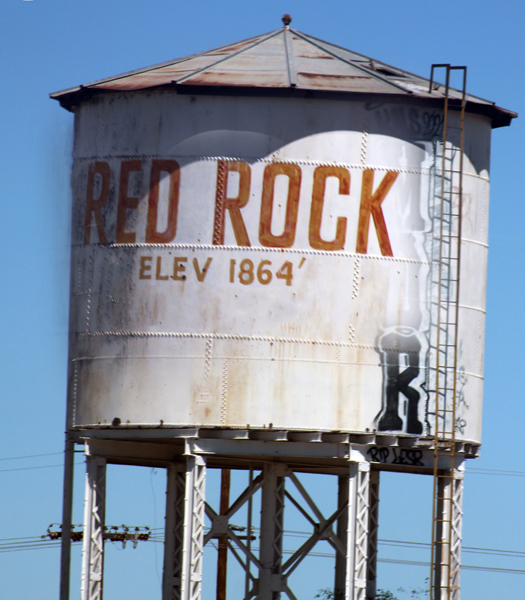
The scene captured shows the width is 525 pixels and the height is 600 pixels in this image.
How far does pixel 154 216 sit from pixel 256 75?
377cm

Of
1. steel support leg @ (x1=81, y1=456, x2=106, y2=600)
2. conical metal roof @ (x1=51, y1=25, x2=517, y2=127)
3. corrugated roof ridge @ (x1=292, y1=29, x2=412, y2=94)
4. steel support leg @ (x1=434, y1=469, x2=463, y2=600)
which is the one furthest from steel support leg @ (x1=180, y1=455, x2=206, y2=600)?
corrugated roof ridge @ (x1=292, y1=29, x2=412, y2=94)

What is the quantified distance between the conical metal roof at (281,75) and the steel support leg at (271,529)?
8411 millimetres

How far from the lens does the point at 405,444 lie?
35188 mm

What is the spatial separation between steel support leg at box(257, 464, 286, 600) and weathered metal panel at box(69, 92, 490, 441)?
3.06 meters

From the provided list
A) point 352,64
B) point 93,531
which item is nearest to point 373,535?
point 93,531

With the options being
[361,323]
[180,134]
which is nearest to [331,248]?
[361,323]

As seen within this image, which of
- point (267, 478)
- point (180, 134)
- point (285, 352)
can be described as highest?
point (180, 134)

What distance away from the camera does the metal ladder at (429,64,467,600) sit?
35.5 m

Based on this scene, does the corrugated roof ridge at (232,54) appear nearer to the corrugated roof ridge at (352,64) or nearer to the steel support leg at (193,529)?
the corrugated roof ridge at (352,64)

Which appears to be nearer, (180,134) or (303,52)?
(180,134)

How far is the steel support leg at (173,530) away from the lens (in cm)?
3934

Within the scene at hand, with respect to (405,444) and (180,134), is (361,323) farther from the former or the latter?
(180,134)

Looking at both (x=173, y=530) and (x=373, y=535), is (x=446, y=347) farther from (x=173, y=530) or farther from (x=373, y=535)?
(x=173, y=530)

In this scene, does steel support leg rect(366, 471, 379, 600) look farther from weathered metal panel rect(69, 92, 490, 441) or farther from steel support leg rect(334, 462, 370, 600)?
steel support leg rect(334, 462, 370, 600)
